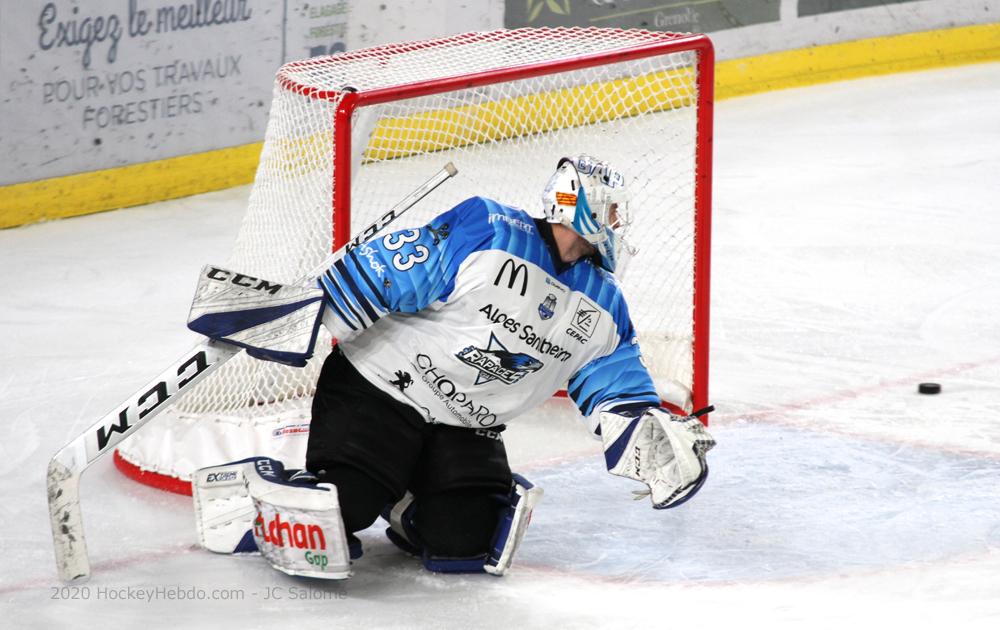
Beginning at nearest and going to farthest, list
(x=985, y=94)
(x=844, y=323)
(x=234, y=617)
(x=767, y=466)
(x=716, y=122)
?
(x=234, y=617) → (x=767, y=466) → (x=844, y=323) → (x=716, y=122) → (x=985, y=94)

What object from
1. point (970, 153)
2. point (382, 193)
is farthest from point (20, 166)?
point (970, 153)

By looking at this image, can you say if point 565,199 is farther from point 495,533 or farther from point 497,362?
point 495,533

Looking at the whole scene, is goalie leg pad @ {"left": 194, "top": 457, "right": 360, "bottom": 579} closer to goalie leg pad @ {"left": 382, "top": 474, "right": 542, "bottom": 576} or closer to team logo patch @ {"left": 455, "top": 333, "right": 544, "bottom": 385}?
goalie leg pad @ {"left": 382, "top": 474, "right": 542, "bottom": 576}

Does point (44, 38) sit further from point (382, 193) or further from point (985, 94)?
point (985, 94)

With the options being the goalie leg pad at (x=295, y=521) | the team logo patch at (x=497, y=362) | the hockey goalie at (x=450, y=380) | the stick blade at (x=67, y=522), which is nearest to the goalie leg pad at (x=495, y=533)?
the hockey goalie at (x=450, y=380)

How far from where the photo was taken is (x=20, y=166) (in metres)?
6.47

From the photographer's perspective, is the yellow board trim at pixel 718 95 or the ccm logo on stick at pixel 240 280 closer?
the ccm logo on stick at pixel 240 280

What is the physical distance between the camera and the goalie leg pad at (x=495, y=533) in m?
3.30

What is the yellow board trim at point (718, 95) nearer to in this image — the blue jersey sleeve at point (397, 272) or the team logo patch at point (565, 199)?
the blue jersey sleeve at point (397, 272)

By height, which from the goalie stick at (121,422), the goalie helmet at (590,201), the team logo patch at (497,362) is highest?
the goalie helmet at (590,201)

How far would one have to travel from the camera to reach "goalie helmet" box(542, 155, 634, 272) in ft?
10.4

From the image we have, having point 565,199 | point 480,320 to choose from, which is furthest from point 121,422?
point 565,199

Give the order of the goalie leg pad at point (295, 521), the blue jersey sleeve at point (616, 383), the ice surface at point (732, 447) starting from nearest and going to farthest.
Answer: the goalie leg pad at point (295, 521) → the ice surface at point (732, 447) → the blue jersey sleeve at point (616, 383)

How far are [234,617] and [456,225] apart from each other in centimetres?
92
